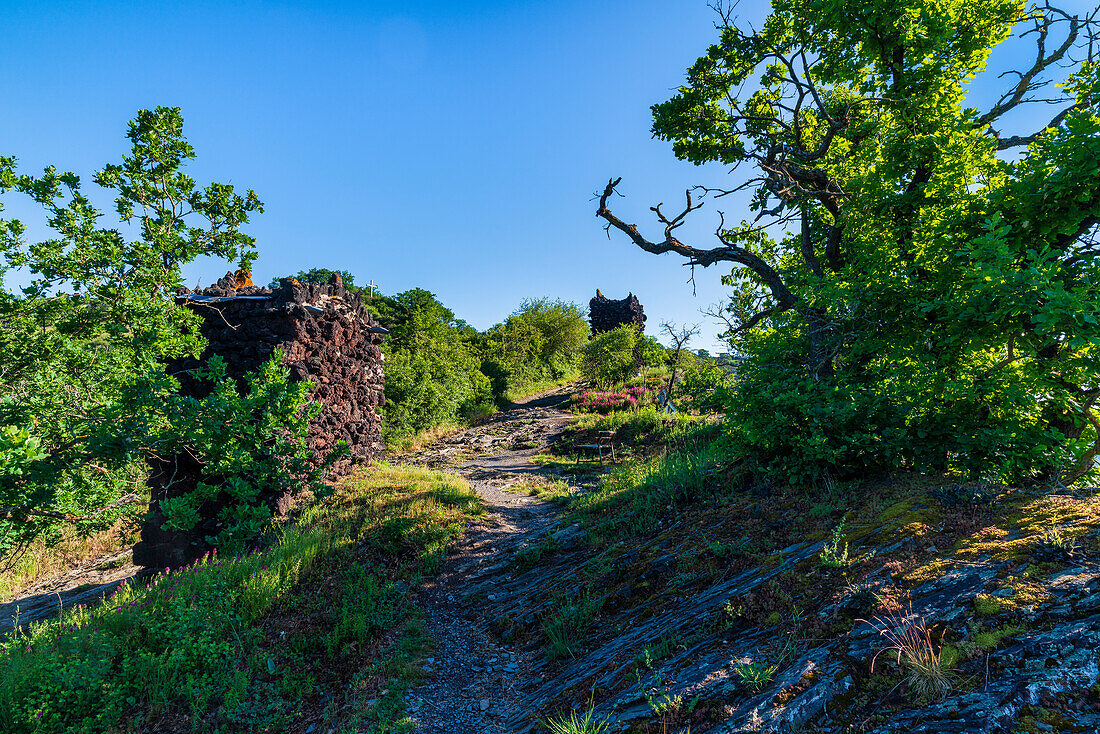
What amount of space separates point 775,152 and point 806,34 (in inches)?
86.9

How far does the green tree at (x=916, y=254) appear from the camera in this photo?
3480 mm

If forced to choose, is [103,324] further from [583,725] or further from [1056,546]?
[1056,546]

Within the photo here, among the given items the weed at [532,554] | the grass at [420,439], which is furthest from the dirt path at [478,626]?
the grass at [420,439]

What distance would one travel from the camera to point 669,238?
26.6 feet

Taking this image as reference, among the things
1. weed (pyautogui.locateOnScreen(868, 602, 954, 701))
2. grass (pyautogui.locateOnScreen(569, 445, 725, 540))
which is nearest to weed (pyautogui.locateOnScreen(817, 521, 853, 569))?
weed (pyautogui.locateOnScreen(868, 602, 954, 701))

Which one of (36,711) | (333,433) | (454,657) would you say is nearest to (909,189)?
(454,657)

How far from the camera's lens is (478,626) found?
5.23 meters

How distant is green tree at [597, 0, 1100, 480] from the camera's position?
3.48m

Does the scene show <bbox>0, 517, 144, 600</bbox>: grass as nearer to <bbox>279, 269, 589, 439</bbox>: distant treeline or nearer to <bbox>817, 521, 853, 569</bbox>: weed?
<bbox>279, 269, 589, 439</bbox>: distant treeline

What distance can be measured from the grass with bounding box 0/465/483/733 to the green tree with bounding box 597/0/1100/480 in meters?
5.12

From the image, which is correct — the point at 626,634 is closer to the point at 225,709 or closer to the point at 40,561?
the point at 225,709

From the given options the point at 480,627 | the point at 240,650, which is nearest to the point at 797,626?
the point at 480,627

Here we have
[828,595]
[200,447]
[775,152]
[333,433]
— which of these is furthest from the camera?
[333,433]

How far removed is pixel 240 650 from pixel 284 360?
648cm
